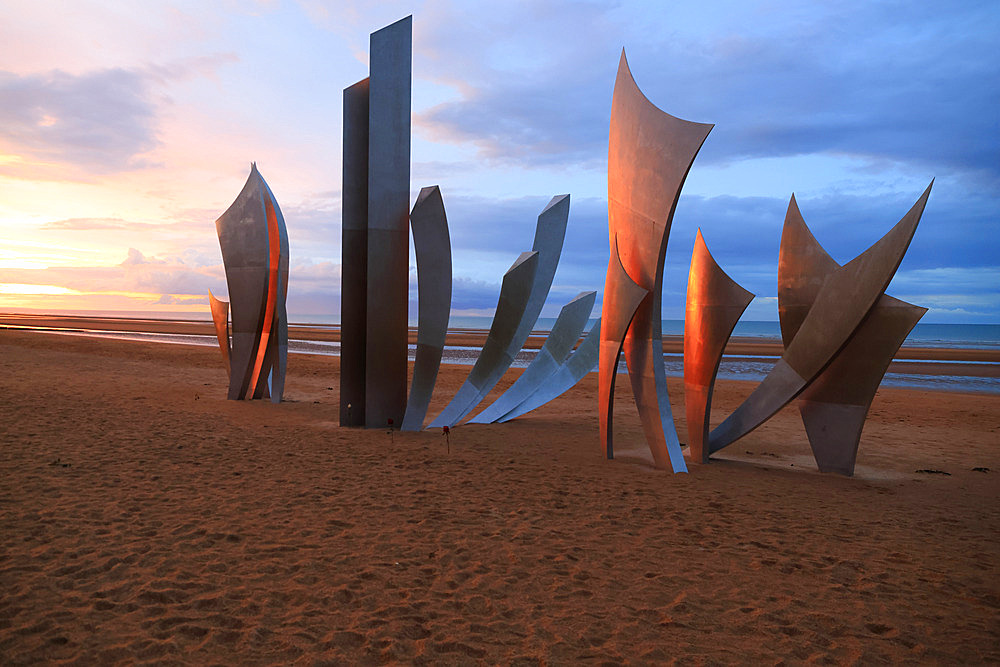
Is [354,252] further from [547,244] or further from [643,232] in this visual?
[643,232]

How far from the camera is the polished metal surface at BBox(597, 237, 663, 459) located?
7156 millimetres

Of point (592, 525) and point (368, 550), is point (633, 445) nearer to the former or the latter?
point (592, 525)

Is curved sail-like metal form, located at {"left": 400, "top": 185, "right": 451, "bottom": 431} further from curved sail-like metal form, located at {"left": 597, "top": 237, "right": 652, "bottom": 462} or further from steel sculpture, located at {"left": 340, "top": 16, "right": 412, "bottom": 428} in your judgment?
curved sail-like metal form, located at {"left": 597, "top": 237, "right": 652, "bottom": 462}

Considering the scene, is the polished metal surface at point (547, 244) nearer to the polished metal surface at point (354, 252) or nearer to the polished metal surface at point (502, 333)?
the polished metal surface at point (502, 333)

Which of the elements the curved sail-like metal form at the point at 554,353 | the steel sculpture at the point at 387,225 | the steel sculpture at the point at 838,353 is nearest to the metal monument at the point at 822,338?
the steel sculpture at the point at 838,353

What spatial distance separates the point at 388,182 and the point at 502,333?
10.3 ft

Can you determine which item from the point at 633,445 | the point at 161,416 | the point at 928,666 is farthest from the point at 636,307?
the point at 161,416

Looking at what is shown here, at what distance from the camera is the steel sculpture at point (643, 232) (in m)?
6.88

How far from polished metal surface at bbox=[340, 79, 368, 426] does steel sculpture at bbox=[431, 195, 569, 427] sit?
1573mm

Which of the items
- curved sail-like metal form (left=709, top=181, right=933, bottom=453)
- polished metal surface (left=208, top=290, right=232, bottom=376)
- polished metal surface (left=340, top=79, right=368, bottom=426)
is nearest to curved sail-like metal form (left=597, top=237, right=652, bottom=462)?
curved sail-like metal form (left=709, top=181, right=933, bottom=453)

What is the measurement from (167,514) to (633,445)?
252 inches

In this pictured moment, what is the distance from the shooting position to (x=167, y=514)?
17.1ft

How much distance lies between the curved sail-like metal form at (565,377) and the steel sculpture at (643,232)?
3066mm

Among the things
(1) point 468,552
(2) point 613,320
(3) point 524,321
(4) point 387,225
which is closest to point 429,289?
(4) point 387,225
